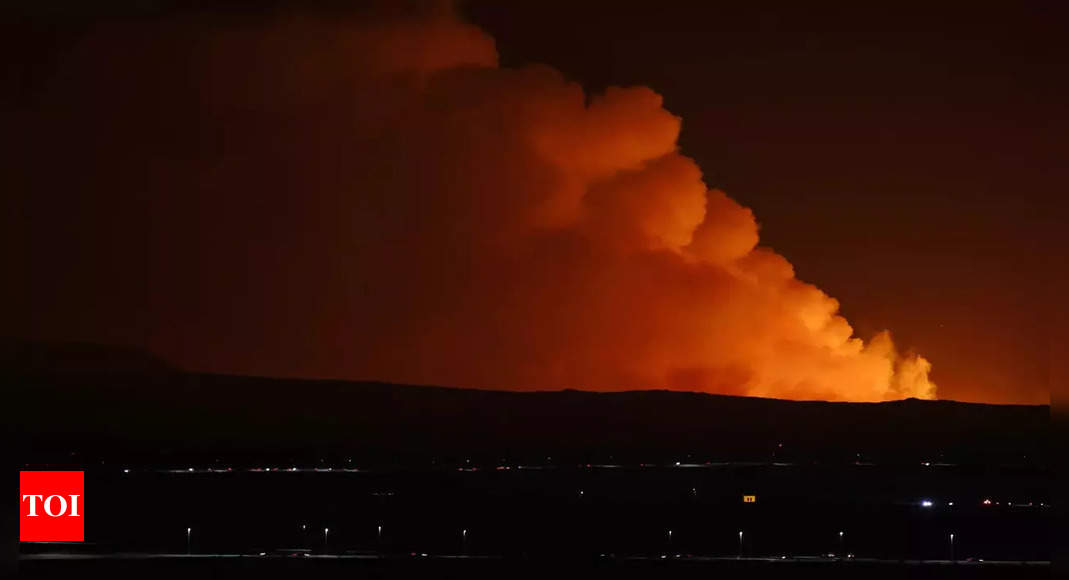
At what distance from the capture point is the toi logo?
983 inches

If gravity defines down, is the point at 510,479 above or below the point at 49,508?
above

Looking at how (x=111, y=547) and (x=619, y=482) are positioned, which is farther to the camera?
(x=619, y=482)

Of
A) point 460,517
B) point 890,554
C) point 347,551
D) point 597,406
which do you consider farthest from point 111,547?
point 597,406

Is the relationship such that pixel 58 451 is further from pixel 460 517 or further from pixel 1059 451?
pixel 1059 451

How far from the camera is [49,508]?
25.6m

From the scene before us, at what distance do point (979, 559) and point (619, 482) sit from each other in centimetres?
994

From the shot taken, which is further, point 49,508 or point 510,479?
point 510,479

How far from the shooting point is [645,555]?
1002 inches

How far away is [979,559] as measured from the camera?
81.7 ft

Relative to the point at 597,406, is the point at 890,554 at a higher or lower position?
lower

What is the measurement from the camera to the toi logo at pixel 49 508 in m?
25.0

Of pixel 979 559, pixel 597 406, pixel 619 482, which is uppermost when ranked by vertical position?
pixel 597 406

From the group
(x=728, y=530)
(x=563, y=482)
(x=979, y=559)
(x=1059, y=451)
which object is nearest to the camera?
(x=979, y=559)

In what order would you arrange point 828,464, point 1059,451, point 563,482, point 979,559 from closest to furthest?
point 979,559, point 563,482, point 828,464, point 1059,451
